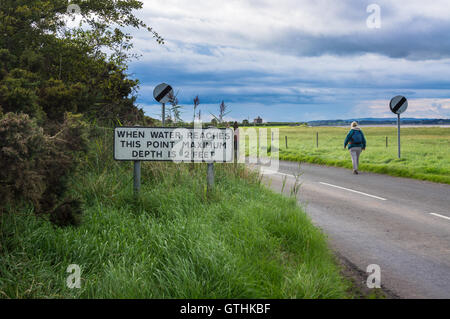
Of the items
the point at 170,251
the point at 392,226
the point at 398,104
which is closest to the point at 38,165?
the point at 170,251

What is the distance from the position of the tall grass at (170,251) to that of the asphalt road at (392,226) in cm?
88

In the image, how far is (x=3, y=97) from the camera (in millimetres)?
6164

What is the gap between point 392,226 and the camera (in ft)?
25.6

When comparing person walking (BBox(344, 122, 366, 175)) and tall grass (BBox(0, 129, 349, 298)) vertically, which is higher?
person walking (BBox(344, 122, 366, 175))

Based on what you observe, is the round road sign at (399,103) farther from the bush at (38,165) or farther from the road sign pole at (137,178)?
the bush at (38,165)

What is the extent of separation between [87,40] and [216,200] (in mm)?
10178

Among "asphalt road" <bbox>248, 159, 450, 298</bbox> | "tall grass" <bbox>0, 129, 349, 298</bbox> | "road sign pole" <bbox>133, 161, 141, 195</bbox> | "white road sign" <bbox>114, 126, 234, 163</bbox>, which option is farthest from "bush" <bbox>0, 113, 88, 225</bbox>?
"asphalt road" <bbox>248, 159, 450, 298</bbox>

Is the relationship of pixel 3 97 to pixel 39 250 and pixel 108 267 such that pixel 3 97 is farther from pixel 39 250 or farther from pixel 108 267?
pixel 108 267

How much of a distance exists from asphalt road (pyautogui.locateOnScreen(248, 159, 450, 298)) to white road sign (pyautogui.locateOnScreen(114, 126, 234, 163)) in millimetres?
1694

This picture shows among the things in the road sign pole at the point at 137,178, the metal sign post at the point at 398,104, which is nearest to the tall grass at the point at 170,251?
the road sign pole at the point at 137,178

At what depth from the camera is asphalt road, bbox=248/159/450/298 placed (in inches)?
203

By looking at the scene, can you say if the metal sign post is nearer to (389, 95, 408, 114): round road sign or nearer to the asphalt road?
(389, 95, 408, 114): round road sign

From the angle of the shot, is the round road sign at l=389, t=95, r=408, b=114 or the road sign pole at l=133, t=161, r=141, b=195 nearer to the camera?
the road sign pole at l=133, t=161, r=141, b=195
